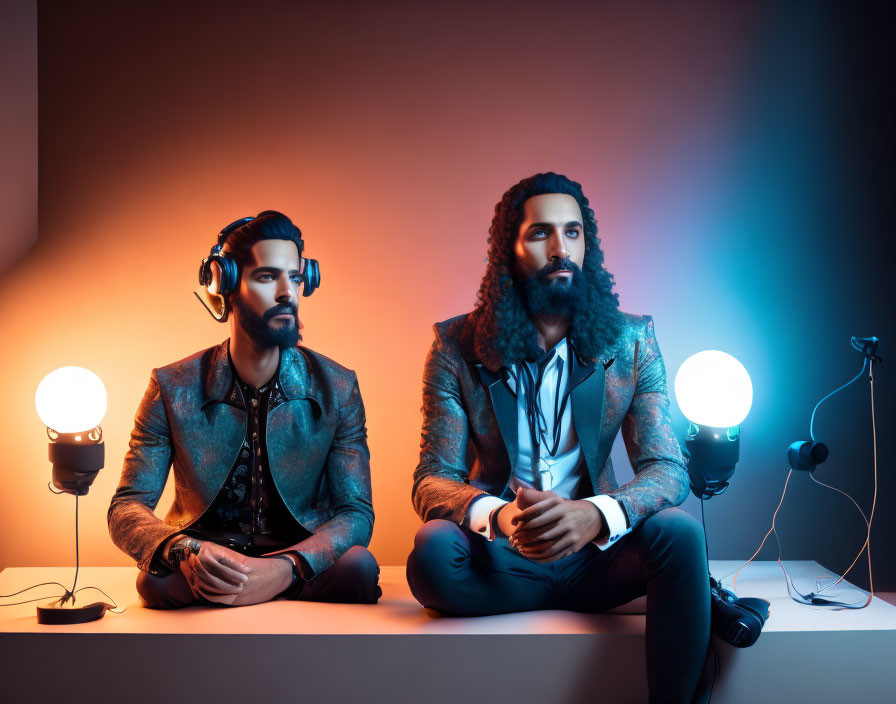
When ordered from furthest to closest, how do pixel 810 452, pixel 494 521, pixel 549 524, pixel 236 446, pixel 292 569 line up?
pixel 810 452 < pixel 236 446 < pixel 292 569 < pixel 494 521 < pixel 549 524

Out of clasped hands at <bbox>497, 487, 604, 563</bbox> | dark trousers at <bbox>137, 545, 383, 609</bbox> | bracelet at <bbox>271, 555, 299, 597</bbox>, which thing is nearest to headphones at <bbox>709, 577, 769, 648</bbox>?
clasped hands at <bbox>497, 487, 604, 563</bbox>

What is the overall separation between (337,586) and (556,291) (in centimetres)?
125

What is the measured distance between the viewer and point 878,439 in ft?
13.1

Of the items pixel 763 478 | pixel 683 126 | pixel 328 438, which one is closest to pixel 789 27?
pixel 683 126

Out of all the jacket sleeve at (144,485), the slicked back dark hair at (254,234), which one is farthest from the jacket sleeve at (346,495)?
the slicked back dark hair at (254,234)

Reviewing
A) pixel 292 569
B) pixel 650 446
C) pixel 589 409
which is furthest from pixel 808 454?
pixel 292 569

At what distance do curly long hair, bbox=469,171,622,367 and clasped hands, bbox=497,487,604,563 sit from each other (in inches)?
23.7

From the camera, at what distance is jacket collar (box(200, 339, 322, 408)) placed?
123 inches

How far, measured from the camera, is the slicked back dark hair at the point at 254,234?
3020mm

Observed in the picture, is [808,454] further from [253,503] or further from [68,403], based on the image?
[68,403]

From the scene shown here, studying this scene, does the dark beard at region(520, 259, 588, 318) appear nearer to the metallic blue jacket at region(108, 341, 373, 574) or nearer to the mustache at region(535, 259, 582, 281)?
the mustache at region(535, 259, 582, 281)

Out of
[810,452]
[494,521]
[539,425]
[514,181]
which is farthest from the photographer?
[514,181]

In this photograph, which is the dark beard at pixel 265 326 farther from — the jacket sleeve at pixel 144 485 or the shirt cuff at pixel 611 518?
the shirt cuff at pixel 611 518

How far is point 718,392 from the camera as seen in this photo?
3156mm
